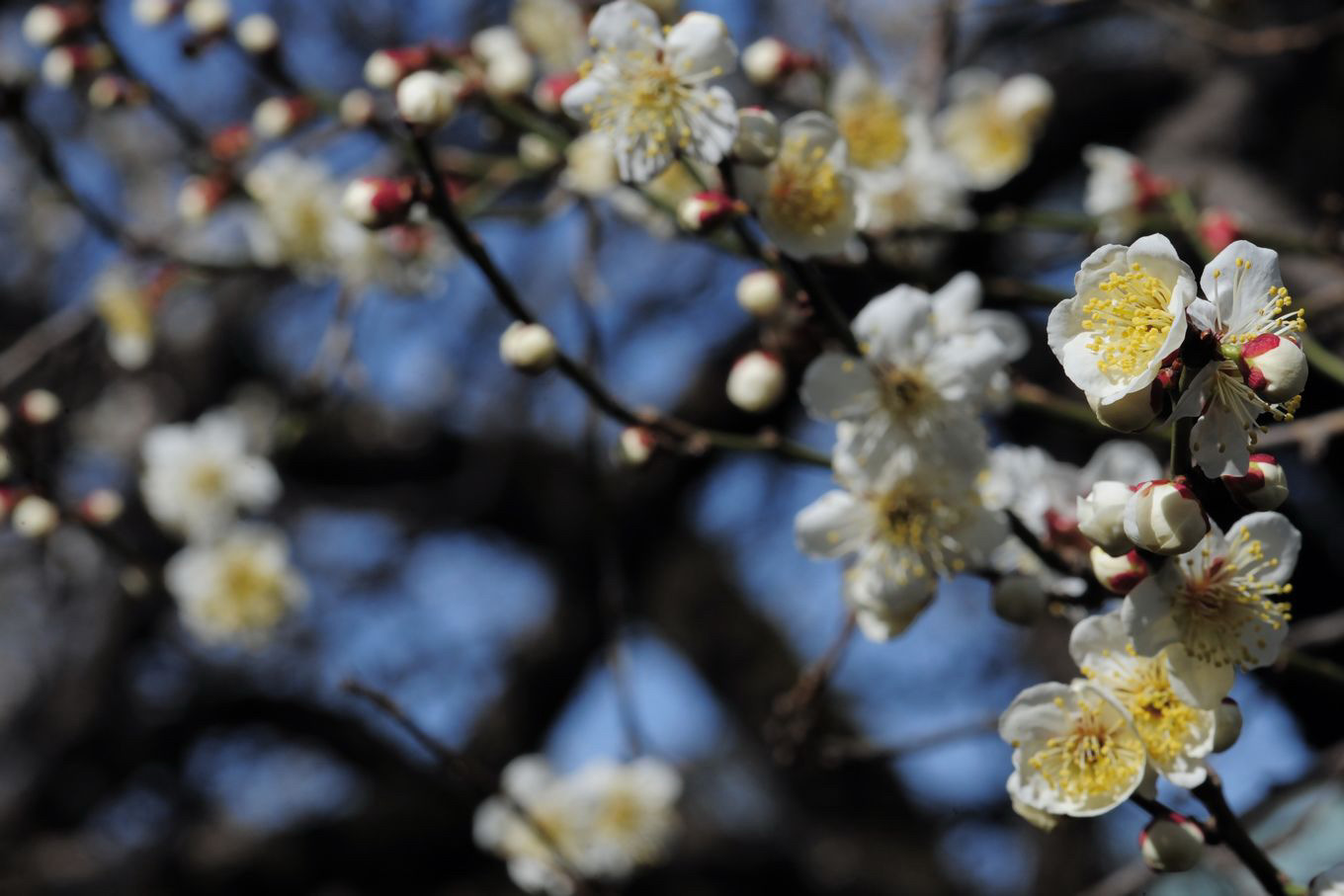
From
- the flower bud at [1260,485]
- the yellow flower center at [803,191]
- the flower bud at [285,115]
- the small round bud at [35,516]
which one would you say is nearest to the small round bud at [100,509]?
the small round bud at [35,516]

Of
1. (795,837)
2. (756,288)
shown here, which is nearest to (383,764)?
(795,837)

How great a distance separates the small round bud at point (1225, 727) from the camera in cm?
93

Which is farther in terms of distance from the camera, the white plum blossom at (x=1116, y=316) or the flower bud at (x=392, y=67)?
the flower bud at (x=392, y=67)

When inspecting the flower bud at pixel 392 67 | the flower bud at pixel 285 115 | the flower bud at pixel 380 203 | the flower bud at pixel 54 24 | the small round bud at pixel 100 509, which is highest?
the flower bud at pixel 54 24

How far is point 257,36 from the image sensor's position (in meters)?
2.17

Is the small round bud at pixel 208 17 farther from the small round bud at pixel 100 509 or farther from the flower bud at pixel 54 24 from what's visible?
the small round bud at pixel 100 509

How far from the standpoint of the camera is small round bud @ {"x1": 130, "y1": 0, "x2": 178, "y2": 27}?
2.26m

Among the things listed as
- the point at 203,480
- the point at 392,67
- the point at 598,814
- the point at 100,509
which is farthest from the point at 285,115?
the point at 598,814

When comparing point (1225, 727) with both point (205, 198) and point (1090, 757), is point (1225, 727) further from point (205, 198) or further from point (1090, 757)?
point (205, 198)

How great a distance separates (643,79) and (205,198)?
4.56ft

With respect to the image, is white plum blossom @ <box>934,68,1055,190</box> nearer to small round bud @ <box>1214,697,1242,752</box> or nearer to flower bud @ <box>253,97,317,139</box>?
flower bud @ <box>253,97,317,139</box>

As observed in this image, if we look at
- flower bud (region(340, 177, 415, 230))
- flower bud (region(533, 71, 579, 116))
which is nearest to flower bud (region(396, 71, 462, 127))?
flower bud (region(340, 177, 415, 230))

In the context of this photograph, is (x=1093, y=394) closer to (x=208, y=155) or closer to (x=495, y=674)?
(x=208, y=155)

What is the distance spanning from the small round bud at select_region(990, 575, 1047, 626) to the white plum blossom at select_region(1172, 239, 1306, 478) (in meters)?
0.30
